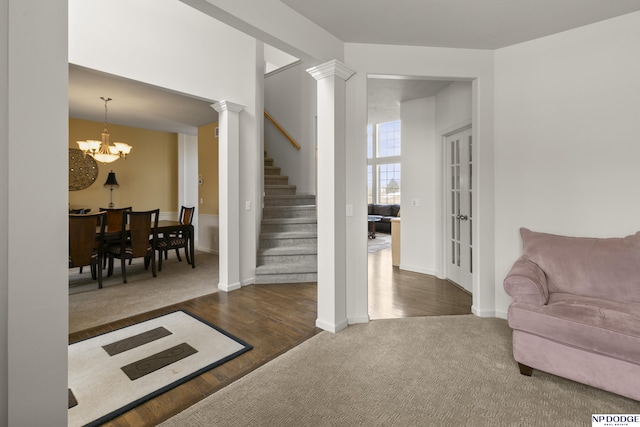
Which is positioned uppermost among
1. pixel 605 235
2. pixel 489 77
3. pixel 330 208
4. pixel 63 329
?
pixel 489 77

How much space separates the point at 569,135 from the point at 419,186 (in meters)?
2.16

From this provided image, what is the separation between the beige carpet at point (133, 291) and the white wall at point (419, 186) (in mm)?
2929

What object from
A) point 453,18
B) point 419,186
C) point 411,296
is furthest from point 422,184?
point 453,18

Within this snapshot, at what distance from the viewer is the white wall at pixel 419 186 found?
15.2 ft

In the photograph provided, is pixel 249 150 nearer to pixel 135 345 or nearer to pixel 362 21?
pixel 362 21

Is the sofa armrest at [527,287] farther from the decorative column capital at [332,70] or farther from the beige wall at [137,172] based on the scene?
the beige wall at [137,172]

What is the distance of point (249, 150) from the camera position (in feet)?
14.1

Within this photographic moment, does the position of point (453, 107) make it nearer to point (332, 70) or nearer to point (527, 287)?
point (332, 70)

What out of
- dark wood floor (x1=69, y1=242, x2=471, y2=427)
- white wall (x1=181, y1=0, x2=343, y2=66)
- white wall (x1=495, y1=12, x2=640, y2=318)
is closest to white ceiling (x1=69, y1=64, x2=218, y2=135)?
white wall (x1=181, y1=0, x2=343, y2=66)

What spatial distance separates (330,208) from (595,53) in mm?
2539

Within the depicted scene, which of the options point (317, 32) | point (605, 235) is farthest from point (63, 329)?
point (605, 235)

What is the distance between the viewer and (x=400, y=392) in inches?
75.7

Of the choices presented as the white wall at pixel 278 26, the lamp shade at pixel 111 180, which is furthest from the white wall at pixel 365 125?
the lamp shade at pixel 111 180

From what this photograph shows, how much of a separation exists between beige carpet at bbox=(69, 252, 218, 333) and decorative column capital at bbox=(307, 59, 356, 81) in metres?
2.84
